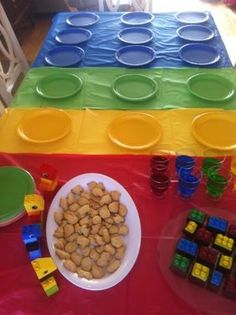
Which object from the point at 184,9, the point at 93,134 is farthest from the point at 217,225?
the point at 184,9

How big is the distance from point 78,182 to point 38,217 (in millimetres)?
134

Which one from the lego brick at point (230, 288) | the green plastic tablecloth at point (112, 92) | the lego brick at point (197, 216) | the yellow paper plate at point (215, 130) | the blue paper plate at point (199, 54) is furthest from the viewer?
the blue paper plate at point (199, 54)

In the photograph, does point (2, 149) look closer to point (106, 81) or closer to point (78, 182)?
point (78, 182)

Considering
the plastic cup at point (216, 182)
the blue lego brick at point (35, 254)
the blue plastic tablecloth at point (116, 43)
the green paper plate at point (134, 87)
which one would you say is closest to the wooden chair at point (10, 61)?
the blue plastic tablecloth at point (116, 43)

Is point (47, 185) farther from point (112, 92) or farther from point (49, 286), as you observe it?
point (112, 92)

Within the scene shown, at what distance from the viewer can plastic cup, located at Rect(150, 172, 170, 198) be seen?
809 millimetres

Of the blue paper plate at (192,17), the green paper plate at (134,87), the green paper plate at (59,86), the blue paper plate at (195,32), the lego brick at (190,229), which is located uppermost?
the blue paper plate at (192,17)

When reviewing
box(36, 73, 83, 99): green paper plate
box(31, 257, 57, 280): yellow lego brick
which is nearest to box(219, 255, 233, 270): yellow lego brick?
box(31, 257, 57, 280): yellow lego brick

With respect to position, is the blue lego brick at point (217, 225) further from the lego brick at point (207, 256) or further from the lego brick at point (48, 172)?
the lego brick at point (48, 172)

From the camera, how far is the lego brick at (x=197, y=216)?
712 mm

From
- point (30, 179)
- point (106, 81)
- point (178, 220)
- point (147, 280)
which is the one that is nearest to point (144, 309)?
point (147, 280)

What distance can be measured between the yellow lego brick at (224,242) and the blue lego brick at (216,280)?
0.06 meters

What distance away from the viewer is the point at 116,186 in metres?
0.78

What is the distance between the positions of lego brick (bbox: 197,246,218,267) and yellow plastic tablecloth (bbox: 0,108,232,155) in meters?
0.37
